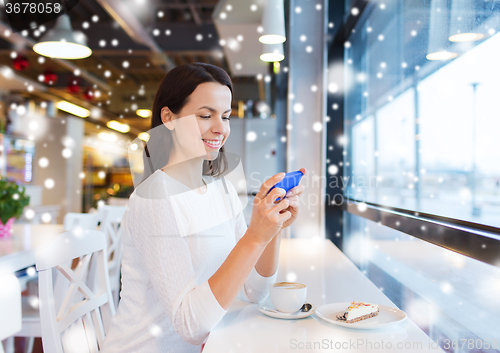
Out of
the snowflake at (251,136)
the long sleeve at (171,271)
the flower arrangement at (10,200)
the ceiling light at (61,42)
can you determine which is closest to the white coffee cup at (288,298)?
the long sleeve at (171,271)

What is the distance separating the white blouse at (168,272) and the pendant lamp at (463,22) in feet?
2.24

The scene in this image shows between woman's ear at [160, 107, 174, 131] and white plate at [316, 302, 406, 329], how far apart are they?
0.57 meters

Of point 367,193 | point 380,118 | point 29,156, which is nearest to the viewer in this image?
point 380,118

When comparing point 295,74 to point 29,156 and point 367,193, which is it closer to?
point 367,193

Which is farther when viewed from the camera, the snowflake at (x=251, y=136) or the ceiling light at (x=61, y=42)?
the snowflake at (x=251, y=136)

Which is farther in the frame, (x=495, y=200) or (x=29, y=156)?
(x=29, y=156)

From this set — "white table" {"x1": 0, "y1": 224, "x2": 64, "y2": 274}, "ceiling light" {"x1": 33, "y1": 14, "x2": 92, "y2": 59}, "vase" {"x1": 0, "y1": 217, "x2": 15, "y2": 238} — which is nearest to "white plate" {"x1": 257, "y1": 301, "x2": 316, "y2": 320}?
"white table" {"x1": 0, "y1": 224, "x2": 64, "y2": 274}

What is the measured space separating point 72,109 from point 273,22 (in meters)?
5.21

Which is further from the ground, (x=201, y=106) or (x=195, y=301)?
(x=201, y=106)

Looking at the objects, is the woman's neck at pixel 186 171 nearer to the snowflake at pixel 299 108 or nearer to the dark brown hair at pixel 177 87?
the dark brown hair at pixel 177 87

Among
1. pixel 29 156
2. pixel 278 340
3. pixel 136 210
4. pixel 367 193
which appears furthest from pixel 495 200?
pixel 29 156

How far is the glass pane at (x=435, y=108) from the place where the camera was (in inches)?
25.9

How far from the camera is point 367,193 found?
1.53m

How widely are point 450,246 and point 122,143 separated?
29.3 ft
